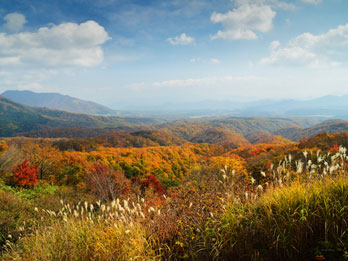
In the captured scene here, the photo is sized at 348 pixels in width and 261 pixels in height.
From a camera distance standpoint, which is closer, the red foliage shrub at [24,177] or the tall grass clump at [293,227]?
the tall grass clump at [293,227]

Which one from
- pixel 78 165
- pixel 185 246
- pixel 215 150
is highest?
pixel 185 246

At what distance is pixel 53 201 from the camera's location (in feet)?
39.3

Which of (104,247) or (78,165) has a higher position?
(104,247)

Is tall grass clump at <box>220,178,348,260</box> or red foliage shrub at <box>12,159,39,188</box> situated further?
red foliage shrub at <box>12,159,39,188</box>

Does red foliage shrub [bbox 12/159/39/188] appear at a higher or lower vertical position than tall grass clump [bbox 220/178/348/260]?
lower

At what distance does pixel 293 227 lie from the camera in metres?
3.05

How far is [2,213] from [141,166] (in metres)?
34.7

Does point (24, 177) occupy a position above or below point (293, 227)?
below

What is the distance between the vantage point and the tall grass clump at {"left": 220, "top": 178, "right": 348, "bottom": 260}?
2.90m

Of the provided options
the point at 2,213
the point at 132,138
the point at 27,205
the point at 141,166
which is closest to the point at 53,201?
the point at 27,205

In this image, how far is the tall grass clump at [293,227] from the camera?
2.90 metres

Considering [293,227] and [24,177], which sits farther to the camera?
[24,177]

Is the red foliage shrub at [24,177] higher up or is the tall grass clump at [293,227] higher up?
the tall grass clump at [293,227]

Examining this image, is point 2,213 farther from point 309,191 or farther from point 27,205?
point 309,191
